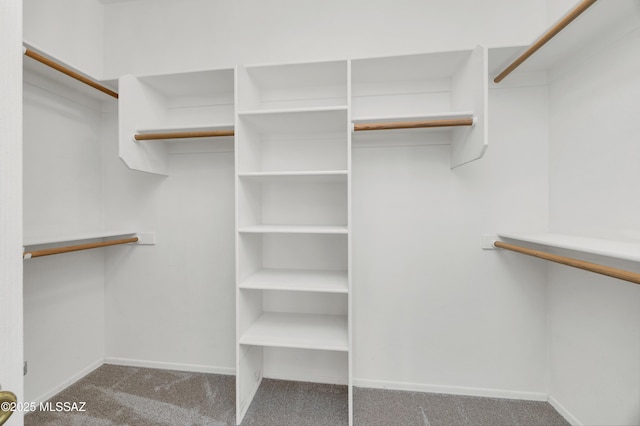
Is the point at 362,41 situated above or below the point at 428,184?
above

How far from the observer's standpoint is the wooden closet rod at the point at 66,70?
1.42 metres

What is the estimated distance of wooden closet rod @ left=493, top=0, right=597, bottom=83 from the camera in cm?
114

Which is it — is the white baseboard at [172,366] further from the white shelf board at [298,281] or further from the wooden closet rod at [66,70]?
the wooden closet rod at [66,70]

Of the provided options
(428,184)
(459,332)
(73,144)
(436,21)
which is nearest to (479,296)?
(459,332)

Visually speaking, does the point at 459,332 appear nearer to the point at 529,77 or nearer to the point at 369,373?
the point at 369,373

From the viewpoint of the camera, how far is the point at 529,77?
175cm

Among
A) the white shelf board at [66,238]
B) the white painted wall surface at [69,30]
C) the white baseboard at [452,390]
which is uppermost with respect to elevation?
the white painted wall surface at [69,30]

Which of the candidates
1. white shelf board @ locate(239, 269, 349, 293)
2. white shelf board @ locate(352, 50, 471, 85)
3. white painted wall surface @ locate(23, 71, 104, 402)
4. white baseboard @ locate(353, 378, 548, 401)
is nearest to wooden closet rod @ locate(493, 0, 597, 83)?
white shelf board @ locate(352, 50, 471, 85)

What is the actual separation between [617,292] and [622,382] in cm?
41

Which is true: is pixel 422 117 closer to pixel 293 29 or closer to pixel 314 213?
pixel 314 213

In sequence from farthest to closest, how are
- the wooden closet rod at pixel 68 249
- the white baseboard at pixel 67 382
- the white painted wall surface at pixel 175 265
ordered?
the white painted wall surface at pixel 175 265, the white baseboard at pixel 67 382, the wooden closet rod at pixel 68 249

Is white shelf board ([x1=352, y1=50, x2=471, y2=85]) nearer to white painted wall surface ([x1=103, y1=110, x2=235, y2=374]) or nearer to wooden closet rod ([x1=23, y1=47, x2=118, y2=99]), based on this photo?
white painted wall surface ([x1=103, y1=110, x2=235, y2=374])

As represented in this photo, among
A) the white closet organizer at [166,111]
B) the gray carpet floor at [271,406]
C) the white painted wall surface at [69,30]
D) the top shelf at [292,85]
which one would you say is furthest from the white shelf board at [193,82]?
the gray carpet floor at [271,406]
